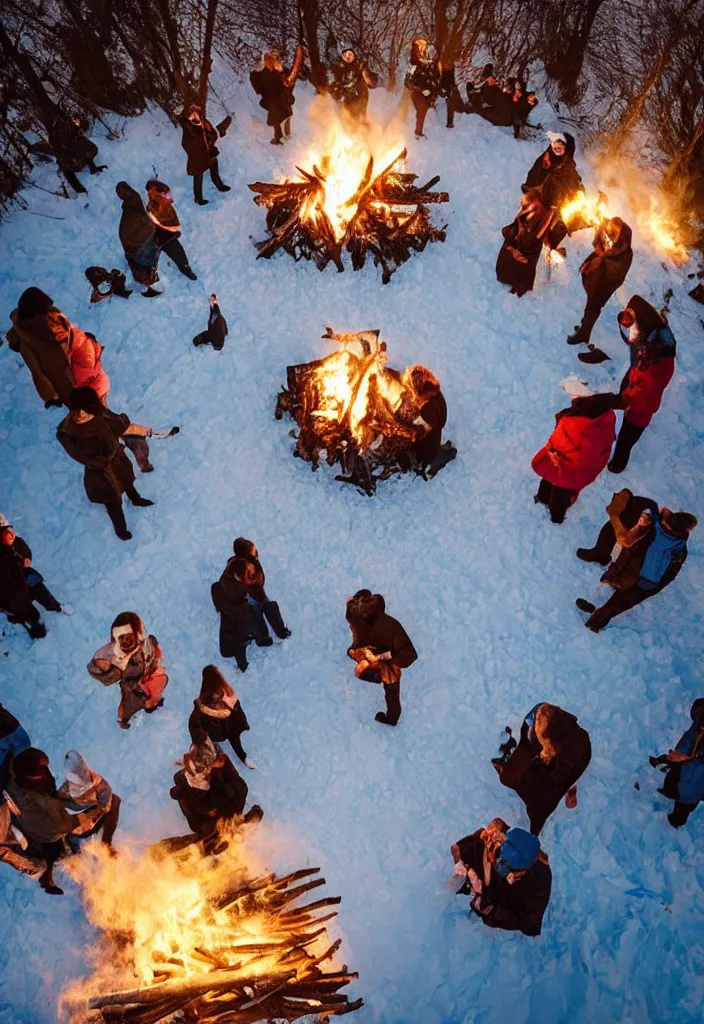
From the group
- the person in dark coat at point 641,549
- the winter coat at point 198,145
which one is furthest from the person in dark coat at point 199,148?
the person in dark coat at point 641,549

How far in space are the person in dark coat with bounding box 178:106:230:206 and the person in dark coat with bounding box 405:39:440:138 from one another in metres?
3.41

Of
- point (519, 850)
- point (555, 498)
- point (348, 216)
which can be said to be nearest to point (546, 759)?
point (519, 850)

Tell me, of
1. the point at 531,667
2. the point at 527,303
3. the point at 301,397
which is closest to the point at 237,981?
the point at 531,667

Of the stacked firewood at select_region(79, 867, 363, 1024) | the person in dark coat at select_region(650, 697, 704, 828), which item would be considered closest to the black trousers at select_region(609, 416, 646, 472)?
the person in dark coat at select_region(650, 697, 704, 828)

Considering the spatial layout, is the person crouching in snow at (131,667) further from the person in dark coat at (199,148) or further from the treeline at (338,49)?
the treeline at (338,49)

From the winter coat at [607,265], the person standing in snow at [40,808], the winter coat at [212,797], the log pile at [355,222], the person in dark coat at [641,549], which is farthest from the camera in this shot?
the log pile at [355,222]

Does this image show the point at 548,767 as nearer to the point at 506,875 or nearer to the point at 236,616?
the point at 506,875

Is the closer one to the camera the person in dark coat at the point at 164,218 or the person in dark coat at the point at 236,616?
the person in dark coat at the point at 236,616

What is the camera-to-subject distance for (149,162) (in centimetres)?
1059

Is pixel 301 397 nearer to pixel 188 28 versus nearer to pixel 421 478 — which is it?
pixel 421 478

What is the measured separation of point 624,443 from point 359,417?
3060 mm

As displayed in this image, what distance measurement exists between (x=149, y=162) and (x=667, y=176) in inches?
328

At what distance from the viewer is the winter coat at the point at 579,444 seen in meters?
6.39

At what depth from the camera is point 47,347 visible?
7078mm
